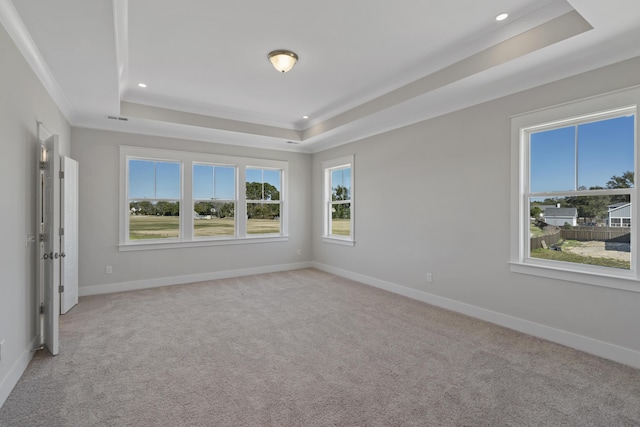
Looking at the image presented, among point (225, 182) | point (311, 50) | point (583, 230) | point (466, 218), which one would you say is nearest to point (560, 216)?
point (583, 230)

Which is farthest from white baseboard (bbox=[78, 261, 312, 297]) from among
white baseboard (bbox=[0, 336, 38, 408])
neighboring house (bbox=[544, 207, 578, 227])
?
neighboring house (bbox=[544, 207, 578, 227])

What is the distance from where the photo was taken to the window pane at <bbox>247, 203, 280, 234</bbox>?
6.41 m

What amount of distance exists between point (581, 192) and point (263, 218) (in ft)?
16.9

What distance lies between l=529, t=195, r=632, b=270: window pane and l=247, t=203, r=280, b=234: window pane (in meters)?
4.62

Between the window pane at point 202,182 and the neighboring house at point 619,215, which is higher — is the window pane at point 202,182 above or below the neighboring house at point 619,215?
above

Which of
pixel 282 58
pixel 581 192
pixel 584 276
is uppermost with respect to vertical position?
pixel 282 58

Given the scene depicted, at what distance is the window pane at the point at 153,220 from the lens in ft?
17.4

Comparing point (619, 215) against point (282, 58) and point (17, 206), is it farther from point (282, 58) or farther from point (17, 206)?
point (17, 206)

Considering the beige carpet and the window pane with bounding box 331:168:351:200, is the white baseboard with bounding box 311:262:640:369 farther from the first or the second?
the window pane with bounding box 331:168:351:200

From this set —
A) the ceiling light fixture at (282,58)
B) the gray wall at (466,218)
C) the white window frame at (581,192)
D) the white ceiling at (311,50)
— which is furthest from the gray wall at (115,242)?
the white window frame at (581,192)

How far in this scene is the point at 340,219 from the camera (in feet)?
20.9

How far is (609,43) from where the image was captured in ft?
8.41

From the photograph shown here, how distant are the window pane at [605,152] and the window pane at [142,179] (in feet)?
19.4

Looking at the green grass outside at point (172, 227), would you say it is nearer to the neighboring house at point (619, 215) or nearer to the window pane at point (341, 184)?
the window pane at point (341, 184)
